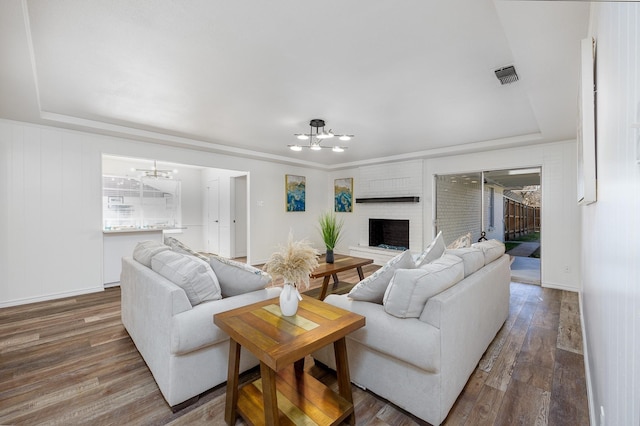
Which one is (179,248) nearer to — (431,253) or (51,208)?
(431,253)

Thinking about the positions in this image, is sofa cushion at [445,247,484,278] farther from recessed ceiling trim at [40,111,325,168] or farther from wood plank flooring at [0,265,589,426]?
recessed ceiling trim at [40,111,325,168]

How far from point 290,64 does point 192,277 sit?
1.89 meters

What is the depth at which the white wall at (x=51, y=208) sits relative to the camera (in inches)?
140

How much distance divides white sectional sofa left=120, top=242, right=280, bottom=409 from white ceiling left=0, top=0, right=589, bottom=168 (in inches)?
64.5

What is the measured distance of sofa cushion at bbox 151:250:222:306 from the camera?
75.0 inches

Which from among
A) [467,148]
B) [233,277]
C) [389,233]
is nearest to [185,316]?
[233,277]

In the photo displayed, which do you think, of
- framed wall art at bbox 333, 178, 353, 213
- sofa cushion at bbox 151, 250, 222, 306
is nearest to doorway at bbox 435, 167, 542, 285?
framed wall art at bbox 333, 178, 353, 213

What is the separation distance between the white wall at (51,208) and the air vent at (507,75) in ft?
15.8

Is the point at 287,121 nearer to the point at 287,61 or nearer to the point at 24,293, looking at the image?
the point at 287,61

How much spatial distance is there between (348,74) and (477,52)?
3.42ft

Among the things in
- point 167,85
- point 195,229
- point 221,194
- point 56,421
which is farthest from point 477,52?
point 195,229

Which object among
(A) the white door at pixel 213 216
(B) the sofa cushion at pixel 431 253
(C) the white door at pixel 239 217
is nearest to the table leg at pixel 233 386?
(B) the sofa cushion at pixel 431 253

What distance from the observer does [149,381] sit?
2051 millimetres

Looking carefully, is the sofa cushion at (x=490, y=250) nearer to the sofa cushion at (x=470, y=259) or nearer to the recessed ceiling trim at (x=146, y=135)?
the sofa cushion at (x=470, y=259)
